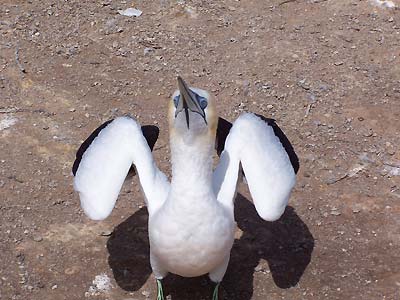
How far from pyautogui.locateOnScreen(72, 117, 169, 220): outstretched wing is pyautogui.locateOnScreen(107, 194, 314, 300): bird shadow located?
0.89m

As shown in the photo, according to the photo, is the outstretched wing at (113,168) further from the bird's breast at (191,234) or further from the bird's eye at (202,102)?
the bird's eye at (202,102)

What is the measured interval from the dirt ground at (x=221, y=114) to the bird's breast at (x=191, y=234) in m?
0.84

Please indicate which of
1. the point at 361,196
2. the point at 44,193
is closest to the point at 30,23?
the point at 44,193

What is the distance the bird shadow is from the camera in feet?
20.9

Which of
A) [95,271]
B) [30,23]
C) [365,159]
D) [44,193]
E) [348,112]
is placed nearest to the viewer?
[95,271]

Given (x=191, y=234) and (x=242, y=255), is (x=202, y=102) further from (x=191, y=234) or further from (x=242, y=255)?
(x=242, y=255)

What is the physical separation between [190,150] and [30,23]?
16.1ft

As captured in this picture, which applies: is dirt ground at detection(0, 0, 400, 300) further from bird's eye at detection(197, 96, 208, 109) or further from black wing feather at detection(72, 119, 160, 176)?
bird's eye at detection(197, 96, 208, 109)

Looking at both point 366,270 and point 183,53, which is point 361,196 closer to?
point 366,270

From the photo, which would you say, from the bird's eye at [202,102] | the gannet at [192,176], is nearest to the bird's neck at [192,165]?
the gannet at [192,176]

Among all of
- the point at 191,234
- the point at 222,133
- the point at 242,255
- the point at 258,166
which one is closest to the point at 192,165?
the point at 191,234

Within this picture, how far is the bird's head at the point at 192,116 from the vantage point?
→ 16.4ft

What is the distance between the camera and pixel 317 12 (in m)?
9.81

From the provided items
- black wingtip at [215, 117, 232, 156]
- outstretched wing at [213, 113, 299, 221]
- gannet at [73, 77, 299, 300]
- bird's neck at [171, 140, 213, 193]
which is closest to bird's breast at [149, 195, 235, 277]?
gannet at [73, 77, 299, 300]
